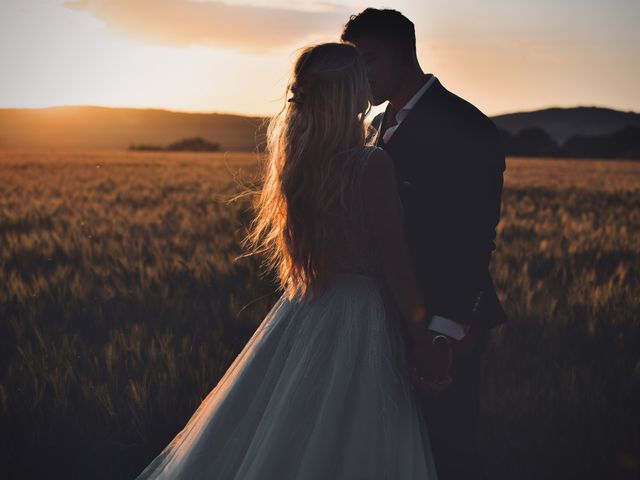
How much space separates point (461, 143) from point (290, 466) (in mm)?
952

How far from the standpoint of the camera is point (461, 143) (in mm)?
1743

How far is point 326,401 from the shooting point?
5.54 ft

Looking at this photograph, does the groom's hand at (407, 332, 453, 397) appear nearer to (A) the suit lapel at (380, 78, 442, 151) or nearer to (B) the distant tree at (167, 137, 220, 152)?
(A) the suit lapel at (380, 78, 442, 151)

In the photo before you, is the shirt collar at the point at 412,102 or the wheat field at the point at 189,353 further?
the wheat field at the point at 189,353

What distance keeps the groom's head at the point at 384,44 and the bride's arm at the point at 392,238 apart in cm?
35

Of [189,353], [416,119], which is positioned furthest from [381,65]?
[189,353]

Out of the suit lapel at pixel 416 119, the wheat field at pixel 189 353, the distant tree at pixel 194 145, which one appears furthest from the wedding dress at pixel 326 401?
the distant tree at pixel 194 145

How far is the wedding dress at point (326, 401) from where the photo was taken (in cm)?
166

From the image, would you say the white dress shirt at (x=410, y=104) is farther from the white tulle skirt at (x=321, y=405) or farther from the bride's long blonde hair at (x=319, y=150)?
the white tulle skirt at (x=321, y=405)

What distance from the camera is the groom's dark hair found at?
1811 millimetres

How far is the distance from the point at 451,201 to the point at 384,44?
48 centimetres

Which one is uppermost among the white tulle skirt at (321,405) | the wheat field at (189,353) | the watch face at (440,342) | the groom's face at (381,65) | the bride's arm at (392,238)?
the groom's face at (381,65)

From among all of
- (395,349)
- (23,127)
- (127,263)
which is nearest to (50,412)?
(395,349)

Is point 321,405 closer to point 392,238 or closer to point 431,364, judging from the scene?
point 431,364
